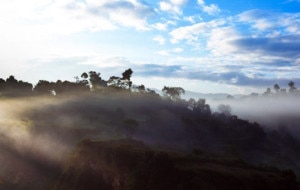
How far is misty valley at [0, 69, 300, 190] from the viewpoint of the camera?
39.5 metres

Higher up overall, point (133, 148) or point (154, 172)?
point (133, 148)

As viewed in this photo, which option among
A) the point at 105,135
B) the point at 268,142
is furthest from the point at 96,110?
the point at 268,142

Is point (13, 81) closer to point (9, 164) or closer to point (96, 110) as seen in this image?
point (96, 110)

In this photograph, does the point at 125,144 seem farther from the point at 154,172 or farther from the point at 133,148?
the point at 154,172

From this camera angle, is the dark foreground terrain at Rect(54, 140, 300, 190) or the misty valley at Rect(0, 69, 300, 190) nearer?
the dark foreground terrain at Rect(54, 140, 300, 190)

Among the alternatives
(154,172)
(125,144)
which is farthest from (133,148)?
(154,172)

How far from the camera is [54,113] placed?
132m

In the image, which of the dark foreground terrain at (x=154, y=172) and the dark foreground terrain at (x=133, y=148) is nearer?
the dark foreground terrain at (x=154, y=172)

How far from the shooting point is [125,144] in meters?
47.5

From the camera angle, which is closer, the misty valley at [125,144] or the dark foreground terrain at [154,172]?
the dark foreground terrain at [154,172]

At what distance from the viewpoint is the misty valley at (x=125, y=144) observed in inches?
1556

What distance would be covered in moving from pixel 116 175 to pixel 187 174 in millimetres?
9199

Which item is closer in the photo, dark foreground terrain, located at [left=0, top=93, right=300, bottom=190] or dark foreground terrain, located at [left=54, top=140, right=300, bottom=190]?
dark foreground terrain, located at [left=54, top=140, right=300, bottom=190]

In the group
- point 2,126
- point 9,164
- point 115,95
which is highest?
point 115,95
